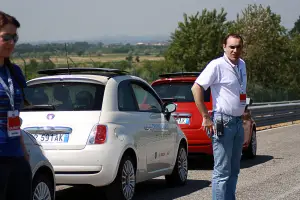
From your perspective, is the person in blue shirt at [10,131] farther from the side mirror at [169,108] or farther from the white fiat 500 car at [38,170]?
the side mirror at [169,108]

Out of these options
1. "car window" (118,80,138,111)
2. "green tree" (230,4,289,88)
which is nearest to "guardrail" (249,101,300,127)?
"car window" (118,80,138,111)

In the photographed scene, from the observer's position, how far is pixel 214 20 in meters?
73.8

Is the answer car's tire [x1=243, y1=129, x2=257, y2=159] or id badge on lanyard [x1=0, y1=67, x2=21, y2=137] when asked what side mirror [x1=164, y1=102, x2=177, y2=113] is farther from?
id badge on lanyard [x1=0, y1=67, x2=21, y2=137]

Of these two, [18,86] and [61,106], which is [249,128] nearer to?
[61,106]

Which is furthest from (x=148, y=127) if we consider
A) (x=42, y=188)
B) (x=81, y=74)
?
(x=42, y=188)

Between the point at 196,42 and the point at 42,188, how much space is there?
207 ft

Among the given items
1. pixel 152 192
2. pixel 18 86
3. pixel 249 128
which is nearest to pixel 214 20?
pixel 249 128

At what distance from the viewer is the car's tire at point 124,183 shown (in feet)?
29.0

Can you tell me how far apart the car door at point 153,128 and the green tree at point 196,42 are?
5653 cm

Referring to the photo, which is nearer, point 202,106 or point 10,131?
point 10,131

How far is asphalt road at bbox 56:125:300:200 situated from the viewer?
10133 mm

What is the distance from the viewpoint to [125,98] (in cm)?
955

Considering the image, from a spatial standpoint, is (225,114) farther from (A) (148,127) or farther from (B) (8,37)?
(B) (8,37)

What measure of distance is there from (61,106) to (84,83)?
45 centimetres
